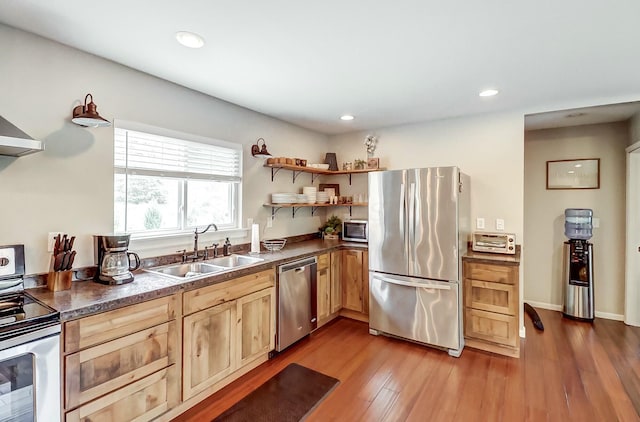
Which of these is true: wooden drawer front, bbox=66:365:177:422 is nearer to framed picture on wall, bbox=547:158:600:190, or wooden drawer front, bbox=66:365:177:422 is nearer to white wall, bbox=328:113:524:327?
white wall, bbox=328:113:524:327

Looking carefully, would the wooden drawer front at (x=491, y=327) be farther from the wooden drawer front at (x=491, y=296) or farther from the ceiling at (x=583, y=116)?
the ceiling at (x=583, y=116)

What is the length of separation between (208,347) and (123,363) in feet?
1.89

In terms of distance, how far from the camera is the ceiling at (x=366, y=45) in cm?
166

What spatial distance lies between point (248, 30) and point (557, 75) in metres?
2.36

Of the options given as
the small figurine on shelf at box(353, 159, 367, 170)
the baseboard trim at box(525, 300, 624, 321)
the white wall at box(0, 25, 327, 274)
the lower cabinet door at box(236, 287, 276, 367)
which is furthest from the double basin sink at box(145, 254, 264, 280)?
the baseboard trim at box(525, 300, 624, 321)

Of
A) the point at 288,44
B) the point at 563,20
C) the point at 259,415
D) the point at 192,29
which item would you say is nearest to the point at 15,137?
the point at 192,29

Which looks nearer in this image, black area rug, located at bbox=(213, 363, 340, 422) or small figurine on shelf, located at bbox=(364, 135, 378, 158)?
black area rug, located at bbox=(213, 363, 340, 422)

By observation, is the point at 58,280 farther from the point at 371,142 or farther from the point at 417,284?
the point at 371,142

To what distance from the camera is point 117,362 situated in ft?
5.81

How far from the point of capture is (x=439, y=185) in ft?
9.91

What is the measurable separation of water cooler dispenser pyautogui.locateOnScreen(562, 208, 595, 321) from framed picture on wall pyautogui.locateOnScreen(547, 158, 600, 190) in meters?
0.35

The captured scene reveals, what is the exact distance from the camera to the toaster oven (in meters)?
3.12

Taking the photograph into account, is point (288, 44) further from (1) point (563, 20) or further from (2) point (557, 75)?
(2) point (557, 75)

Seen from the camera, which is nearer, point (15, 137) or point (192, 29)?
point (15, 137)
